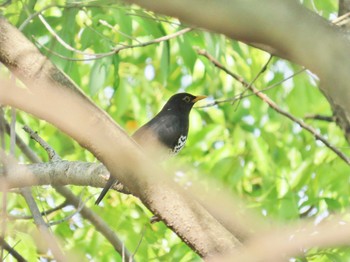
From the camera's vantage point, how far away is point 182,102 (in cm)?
764

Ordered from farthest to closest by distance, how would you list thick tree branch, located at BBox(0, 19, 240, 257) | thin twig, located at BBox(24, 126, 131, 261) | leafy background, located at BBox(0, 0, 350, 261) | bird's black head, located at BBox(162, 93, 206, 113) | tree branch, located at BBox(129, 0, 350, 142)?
A: 1. bird's black head, located at BBox(162, 93, 206, 113)
2. thin twig, located at BBox(24, 126, 131, 261)
3. leafy background, located at BBox(0, 0, 350, 261)
4. thick tree branch, located at BBox(0, 19, 240, 257)
5. tree branch, located at BBox(129, 0, 350, 142)

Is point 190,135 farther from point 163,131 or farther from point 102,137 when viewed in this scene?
point 102,137

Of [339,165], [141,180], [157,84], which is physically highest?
[141,180]

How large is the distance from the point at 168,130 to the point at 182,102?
0.90 m

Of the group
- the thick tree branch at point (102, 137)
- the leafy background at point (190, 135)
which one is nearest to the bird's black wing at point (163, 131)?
the leafy background at point (190, 135)

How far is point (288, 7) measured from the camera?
4.96ft

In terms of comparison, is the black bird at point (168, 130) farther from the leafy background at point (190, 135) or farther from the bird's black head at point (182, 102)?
the leafy background at point (190, 135)

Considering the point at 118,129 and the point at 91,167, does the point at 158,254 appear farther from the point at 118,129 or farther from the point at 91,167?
the point at 118,129

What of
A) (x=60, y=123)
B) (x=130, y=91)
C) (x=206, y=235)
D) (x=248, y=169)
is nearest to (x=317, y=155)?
(x=248, y=169)

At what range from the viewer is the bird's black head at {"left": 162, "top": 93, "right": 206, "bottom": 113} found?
7516 mm

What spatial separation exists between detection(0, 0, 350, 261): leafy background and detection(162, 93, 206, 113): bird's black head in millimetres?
342

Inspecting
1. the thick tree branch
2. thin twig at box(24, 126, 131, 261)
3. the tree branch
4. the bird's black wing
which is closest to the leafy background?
thin twig at box(24, 126, 131, 261)

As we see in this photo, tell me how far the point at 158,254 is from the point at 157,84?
456 cm

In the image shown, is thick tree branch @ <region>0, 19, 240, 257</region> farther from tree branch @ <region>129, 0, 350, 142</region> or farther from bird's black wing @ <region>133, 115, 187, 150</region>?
bird's black wing @ <region>133, 115, 187, 150</region>
